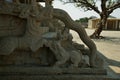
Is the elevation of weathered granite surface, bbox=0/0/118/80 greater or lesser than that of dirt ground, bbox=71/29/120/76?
greater

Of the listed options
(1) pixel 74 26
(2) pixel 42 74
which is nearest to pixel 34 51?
(2) pixel 42 74

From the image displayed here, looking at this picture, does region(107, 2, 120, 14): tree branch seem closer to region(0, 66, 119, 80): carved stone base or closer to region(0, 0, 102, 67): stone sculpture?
region(0, 0, 102, 67): stone sculpture

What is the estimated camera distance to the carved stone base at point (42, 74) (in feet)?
15.2

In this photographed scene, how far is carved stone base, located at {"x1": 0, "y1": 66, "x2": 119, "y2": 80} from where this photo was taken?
4.62 meters

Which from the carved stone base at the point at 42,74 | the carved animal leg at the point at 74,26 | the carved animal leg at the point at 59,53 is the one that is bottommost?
the carved stone base at the point at 42,74

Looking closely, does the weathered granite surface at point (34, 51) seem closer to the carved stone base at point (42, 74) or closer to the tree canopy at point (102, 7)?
the carved stone base at point (42, 74)

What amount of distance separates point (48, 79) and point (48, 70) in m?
0.16

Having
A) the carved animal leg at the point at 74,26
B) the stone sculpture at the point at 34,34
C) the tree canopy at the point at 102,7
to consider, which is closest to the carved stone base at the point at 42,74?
the stone sculpture at the point at 34,34

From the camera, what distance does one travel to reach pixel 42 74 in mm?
4699

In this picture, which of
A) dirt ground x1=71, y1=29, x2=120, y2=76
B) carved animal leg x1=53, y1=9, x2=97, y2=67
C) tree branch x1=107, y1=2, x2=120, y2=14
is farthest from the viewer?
tree branch x1=107, y1=2, x2=120, y2=14

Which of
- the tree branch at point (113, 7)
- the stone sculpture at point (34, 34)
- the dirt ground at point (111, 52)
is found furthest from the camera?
the tree branch at point (113, 7)

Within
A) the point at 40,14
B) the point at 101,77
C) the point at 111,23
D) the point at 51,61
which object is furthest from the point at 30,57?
the point at 111,23

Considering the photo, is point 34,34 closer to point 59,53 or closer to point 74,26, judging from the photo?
point 59,53

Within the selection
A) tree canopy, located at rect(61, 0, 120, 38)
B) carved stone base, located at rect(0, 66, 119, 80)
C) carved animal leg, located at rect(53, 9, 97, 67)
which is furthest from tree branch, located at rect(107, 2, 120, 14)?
carved stone base, located at rect(0, 66, 119, 80)
